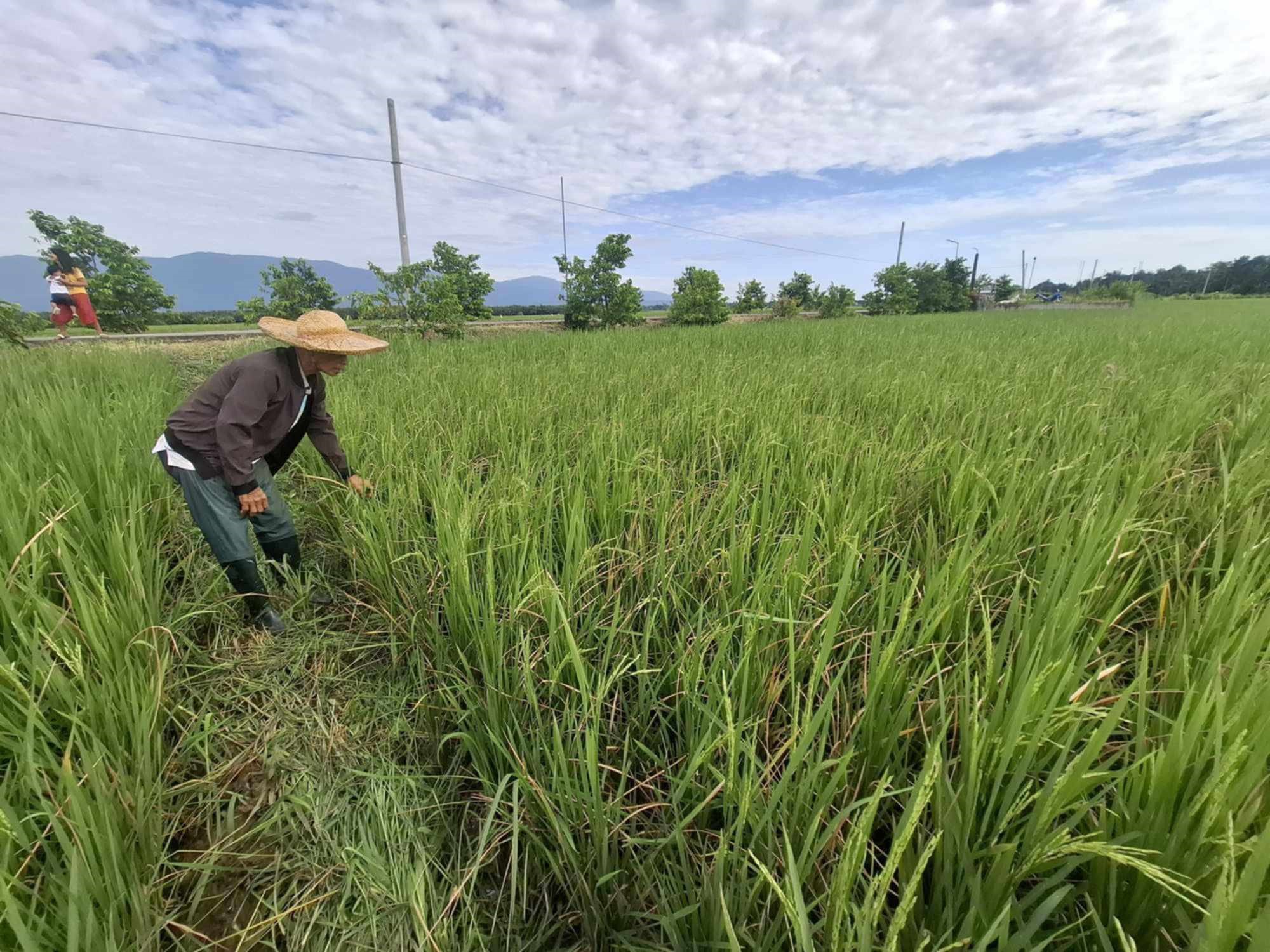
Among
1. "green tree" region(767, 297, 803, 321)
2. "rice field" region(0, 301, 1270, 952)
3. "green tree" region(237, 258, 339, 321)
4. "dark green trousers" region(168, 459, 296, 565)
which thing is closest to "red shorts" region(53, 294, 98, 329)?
"green tree" region(237, 258, 339, 321)

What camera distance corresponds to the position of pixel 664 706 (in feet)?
3.99

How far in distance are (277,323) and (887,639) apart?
248 cm

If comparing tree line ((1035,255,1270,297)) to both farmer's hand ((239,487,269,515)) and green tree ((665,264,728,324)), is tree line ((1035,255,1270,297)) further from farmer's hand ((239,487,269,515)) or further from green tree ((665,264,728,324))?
farmer's hand ((239,487,269,515))

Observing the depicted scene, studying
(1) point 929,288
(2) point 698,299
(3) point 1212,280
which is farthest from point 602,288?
(3) point 1212,280

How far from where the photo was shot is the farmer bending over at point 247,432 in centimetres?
183

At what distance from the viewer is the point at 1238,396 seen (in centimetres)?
339

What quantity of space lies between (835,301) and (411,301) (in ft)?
57.8

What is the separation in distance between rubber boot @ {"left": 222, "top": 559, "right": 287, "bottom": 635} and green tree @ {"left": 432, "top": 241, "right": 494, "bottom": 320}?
1043 cm

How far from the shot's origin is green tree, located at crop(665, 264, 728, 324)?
16.0 m

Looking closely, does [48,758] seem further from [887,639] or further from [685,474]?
[685,474]

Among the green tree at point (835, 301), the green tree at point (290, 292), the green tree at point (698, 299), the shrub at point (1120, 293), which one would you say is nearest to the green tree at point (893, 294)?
the green tree at point (835, 301)

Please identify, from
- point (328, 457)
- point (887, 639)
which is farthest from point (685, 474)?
point (328, 457)

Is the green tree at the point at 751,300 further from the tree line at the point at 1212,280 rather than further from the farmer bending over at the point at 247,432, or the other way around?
the tree line at the point at 1212,280

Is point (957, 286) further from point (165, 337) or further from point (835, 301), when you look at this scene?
point (165, 337)
